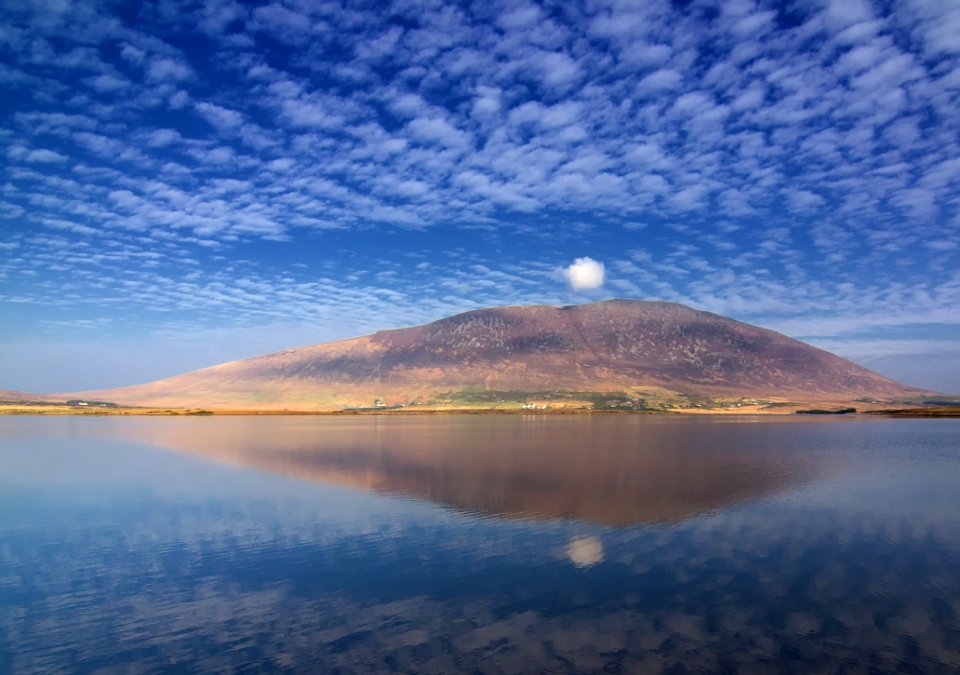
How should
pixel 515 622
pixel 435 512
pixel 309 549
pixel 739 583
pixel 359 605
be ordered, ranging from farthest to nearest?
pixel 435 512 → pixel 309 549 → pixel 739 583 → pixel 359 605 → pixel 515 622

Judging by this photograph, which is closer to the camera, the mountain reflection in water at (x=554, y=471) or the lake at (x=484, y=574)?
the lake at (x=484, y=574)

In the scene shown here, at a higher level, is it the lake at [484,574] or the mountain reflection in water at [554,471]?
the mountain reflection in water at [554,471]

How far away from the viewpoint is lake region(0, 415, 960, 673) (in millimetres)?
13766

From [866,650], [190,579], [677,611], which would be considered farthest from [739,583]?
[190,579]

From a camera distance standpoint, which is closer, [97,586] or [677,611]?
[677,611]

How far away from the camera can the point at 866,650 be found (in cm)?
1374

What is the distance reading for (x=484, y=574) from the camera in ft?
63.9

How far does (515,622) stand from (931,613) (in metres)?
11.2

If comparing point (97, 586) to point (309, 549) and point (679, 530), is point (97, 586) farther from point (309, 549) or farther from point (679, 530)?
point (679, 530)

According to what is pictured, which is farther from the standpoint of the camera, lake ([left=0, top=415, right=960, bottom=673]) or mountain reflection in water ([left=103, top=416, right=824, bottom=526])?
mountain reflection in water ([left=103, top=416, right=824, bottom=526])

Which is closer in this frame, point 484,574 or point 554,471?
point 484,574

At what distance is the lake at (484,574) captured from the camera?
45.2 feet

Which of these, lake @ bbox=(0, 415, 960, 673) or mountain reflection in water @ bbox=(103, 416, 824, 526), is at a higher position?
mountain reflection in water @ bbox=(103, 416, 824, 526)

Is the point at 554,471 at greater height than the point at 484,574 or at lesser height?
greater
